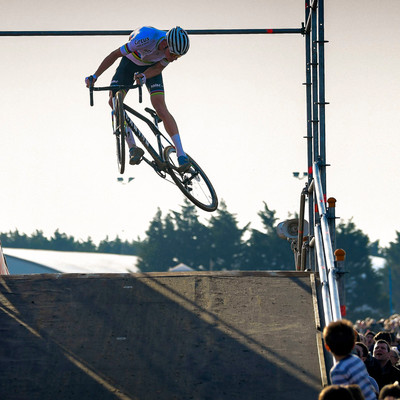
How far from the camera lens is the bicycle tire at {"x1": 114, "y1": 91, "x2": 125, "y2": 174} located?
11.8 m

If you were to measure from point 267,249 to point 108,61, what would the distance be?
7953 cm

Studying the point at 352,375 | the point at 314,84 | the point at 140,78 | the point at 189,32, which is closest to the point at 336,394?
the point at 352,375

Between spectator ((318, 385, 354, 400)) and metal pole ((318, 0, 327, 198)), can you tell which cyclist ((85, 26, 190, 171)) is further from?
spectator ((318, 385, 354, 400))

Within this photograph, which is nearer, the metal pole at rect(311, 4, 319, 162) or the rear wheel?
the metal pole at rect(311, 4, 319, 162)

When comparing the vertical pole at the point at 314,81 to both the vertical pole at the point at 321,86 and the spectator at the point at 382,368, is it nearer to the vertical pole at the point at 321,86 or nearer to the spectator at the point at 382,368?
the vertical pole at the point at 321,86

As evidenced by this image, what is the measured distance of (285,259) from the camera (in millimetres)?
89125

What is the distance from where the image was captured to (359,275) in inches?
3602

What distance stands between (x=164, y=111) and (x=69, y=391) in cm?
521

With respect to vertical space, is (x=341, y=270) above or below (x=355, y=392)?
above

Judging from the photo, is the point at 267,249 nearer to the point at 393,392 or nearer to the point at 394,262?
the point at 394,262

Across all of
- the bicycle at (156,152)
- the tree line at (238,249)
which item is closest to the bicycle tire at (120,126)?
the bicycle at (156,152)

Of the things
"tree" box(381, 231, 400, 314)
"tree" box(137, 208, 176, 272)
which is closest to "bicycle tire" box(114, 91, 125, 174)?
"tree" box(137, 208, 176, 272)

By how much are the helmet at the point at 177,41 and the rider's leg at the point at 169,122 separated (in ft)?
2.77

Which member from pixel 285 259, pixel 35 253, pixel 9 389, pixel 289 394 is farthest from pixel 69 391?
pixel 285 259
